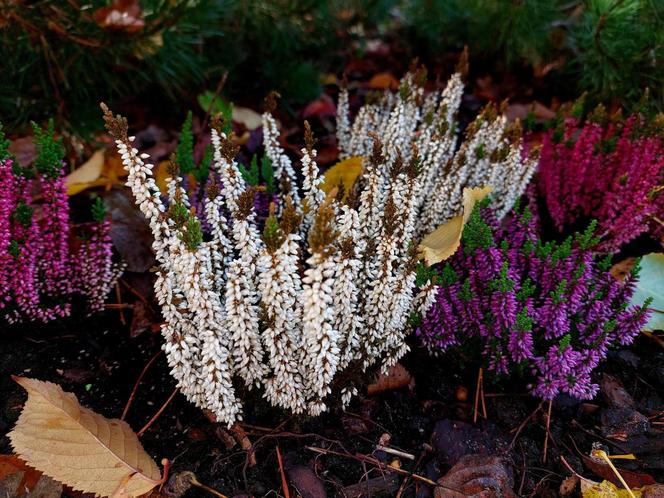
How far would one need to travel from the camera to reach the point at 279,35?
3229 mm

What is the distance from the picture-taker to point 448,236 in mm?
1947

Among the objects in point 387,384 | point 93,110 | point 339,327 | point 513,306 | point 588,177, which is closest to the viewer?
point 339,327

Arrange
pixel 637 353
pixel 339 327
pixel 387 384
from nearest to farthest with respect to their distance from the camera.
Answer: pixel 339 327 → pixel 387 384 → pixel 637 353

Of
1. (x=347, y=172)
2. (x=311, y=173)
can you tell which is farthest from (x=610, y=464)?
(x=347, y=172)

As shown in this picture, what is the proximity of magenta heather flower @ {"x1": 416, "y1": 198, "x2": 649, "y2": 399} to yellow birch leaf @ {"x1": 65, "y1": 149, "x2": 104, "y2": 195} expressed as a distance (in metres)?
1.54

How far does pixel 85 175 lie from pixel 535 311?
6.34 feet

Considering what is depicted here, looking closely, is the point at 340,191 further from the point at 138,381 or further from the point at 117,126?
the point at 138,381

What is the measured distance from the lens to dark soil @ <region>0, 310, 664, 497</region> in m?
1.72

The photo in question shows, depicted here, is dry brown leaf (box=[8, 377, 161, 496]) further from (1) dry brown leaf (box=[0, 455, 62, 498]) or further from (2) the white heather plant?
(2) the white heather plant

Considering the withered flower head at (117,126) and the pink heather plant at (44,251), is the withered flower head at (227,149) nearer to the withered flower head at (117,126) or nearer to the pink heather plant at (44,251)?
the withered flower head at (117,126)

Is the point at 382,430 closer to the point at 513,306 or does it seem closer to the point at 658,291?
the point at 513,306

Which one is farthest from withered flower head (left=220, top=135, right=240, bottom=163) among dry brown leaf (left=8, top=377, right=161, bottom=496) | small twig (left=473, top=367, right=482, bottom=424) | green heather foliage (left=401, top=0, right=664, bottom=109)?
green heather foliage (left=401, top=0, right=664, bottom=109)

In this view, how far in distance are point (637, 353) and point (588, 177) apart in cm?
73

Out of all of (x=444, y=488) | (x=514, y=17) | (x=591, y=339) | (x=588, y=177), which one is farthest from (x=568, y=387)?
(x=514, y=17)
